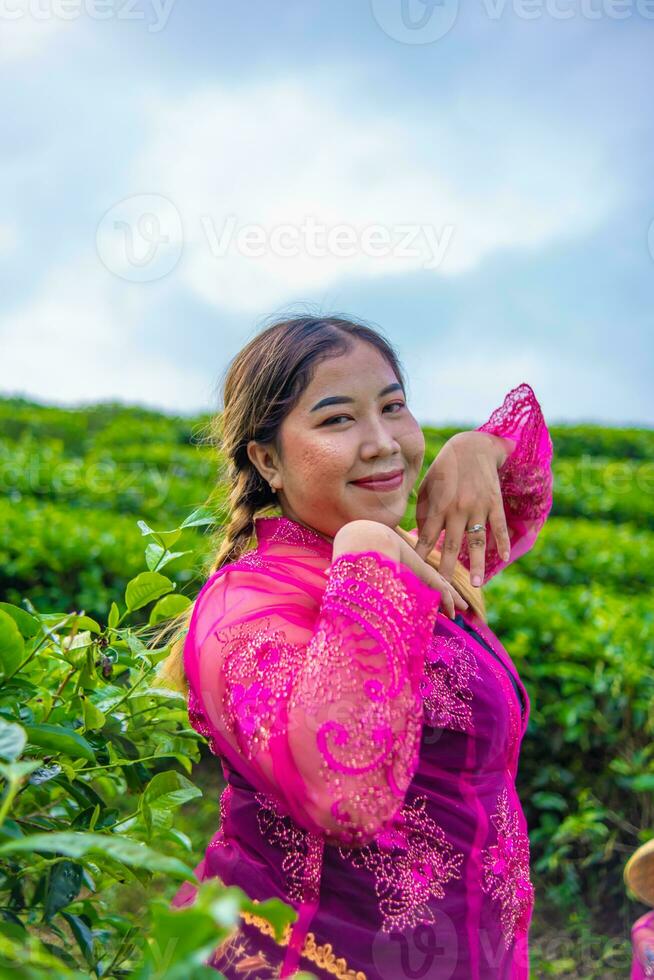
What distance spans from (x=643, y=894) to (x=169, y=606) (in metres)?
1.00

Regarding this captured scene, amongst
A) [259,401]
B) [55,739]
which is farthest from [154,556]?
[55,739]

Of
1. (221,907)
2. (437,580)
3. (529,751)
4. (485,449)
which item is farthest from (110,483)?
(221,907)

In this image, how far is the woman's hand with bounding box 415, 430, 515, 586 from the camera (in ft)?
5.42

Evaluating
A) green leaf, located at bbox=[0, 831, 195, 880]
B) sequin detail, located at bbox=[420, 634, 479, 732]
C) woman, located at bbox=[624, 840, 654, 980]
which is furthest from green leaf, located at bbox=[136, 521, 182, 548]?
woman, located at bbox=[624, 840, 654, 980]

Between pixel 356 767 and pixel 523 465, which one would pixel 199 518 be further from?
pixel 523 465

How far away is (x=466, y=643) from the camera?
1513mm

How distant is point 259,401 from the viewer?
5.17 feet

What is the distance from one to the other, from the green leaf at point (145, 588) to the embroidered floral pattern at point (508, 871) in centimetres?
62

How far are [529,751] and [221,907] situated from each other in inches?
126

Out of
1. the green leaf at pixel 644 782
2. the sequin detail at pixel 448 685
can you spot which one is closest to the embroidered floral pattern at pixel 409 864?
the sequin detail at pixel 448 685

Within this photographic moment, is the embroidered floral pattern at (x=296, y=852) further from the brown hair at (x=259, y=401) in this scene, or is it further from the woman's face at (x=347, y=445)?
the woman's face at (x=347, y=445)

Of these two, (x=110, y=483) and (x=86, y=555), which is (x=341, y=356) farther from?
(x=110, y=483)

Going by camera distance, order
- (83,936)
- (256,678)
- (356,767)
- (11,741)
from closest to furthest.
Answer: (11,741)
(356,767)
(256,678)
(83,936)

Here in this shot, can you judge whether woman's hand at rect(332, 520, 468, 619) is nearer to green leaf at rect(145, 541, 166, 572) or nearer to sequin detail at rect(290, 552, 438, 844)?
sequin detail at rect(290, 552, 438, 844)
